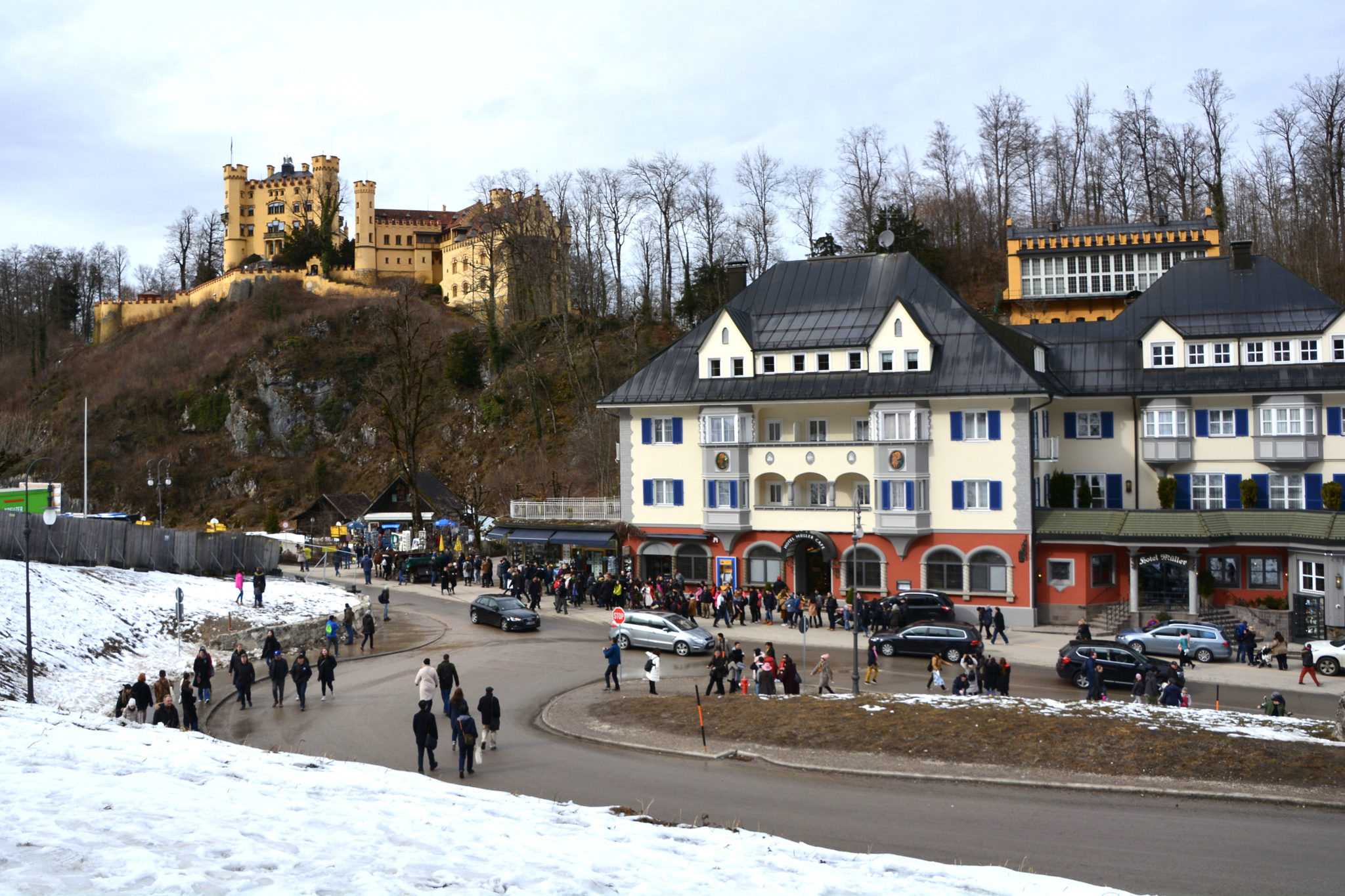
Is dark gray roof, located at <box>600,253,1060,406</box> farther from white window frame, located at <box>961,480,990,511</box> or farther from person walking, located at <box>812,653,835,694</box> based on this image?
person walking, located at <box>812,653,835,694</box>

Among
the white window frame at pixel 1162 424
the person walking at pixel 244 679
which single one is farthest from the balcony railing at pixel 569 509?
the person walking at pixel 244 679

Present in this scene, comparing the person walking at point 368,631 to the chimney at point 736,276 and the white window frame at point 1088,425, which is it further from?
the white window frame at point 1088,425

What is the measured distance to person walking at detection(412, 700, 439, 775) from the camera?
63.0 ft

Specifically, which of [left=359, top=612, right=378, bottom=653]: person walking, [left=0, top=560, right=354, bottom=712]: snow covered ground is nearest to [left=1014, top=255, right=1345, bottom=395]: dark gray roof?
[left=359, top=612, right=378, bottom=653]: person walking

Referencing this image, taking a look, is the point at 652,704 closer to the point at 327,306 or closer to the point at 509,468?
the point at 509,468

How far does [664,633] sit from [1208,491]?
24.9 metres

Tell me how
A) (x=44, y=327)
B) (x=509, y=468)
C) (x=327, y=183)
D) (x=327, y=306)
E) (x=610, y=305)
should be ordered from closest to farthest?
(x=509, y=468)
(x=610, y=305)
(x=327, y=306)
(x=44, y=327)
(x=327, y=183)

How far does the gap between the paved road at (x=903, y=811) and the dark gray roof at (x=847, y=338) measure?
78.3 ft

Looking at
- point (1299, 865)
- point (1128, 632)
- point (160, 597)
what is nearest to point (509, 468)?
point (160, 597)

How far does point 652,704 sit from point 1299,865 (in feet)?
46.4

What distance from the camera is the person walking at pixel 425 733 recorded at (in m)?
19.2

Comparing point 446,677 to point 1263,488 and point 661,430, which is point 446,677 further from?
point 1263,488

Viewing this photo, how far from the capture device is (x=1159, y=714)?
2197cm

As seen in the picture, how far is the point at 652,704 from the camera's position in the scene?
25.1 meters
